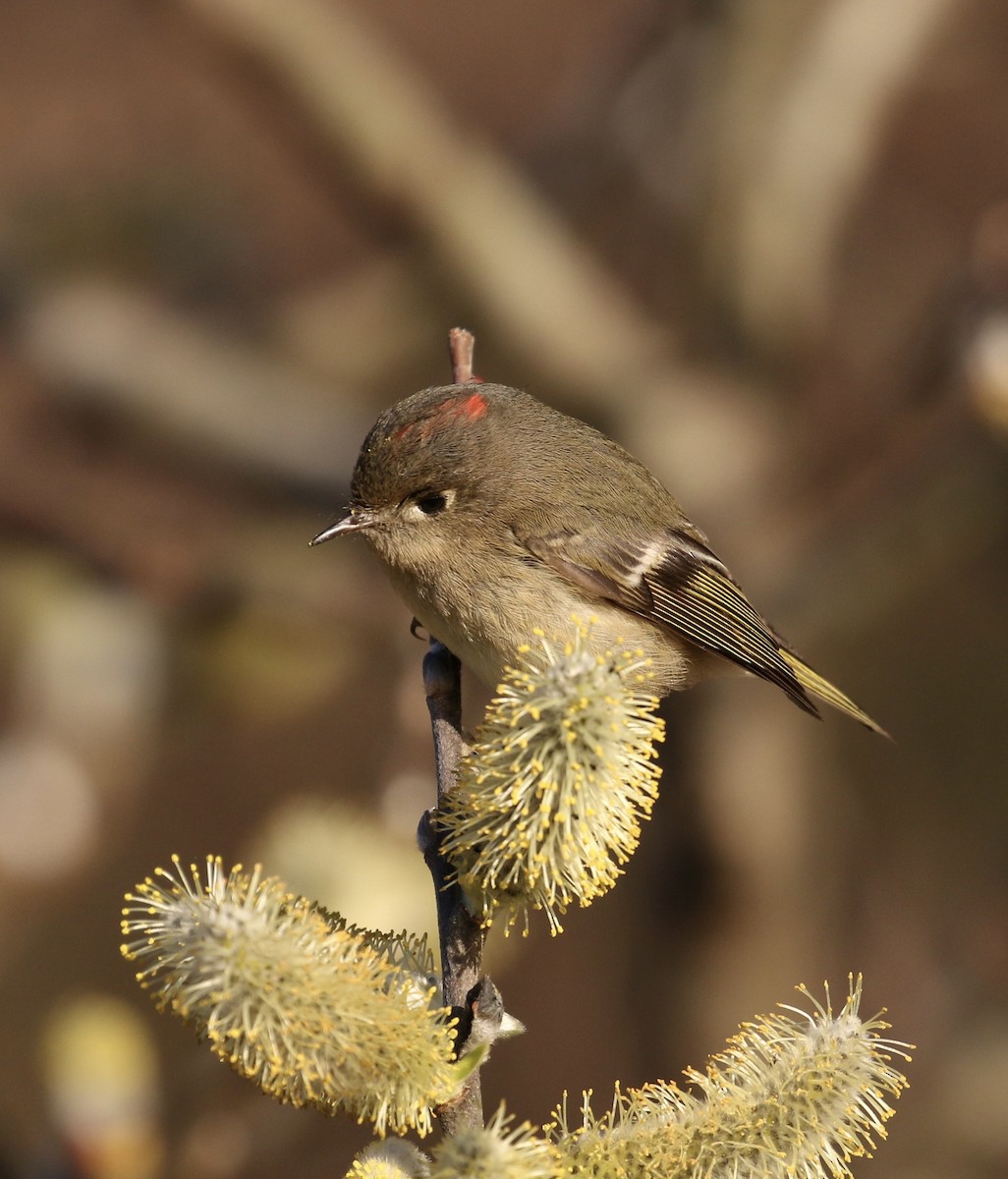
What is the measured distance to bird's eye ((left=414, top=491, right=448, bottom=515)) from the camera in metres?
1.90

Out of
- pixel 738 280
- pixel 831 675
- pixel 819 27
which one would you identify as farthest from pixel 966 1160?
pixel 819 27

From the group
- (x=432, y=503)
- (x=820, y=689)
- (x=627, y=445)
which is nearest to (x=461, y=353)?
(x=432, y=503)

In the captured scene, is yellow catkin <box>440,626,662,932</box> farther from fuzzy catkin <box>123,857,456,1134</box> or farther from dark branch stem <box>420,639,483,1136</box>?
fuzzy catkin <box>123,857,456,1134</box>

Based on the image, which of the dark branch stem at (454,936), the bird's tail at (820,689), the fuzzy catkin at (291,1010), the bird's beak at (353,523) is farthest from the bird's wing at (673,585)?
the fuzzy catkin at (291,1010)

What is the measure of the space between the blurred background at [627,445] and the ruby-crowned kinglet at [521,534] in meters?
0.23

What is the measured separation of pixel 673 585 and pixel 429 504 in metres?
0.40

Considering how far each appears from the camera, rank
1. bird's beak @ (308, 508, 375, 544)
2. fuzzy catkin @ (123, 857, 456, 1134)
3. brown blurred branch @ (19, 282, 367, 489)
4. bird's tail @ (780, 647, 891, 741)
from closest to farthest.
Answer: fuzzy catkin @ (123, 857, 456, 1134) → bird's beak @ (308, 508, 375, 544) → bird's tail @ (780, 647, 891, 741) → brown blurred branch @ (19, 282, 367, 489)

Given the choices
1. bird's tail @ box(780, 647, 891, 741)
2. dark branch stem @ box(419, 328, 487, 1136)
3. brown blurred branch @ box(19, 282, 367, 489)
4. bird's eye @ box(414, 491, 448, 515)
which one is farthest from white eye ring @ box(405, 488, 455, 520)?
brown blurred branch @ box(19, 282, 367, 489)

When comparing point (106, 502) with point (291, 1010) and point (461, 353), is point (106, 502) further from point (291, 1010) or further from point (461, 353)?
point (291, 1010)

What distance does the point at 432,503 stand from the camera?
75.3 inches

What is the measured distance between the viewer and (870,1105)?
111 centimetres

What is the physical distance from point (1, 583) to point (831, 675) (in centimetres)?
269

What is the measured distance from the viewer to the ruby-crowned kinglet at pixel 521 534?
1.83 metres

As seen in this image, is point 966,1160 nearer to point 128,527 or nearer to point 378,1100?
point 128,527
